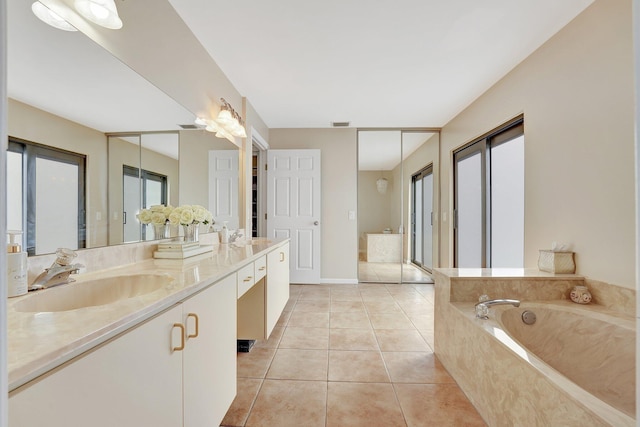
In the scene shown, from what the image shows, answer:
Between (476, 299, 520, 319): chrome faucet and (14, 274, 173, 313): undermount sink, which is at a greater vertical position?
(14, 274, 173, 313): undermount sink

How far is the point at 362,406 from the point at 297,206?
287 centimetres

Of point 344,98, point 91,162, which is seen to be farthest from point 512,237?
point 91,162

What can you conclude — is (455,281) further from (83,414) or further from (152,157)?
(152,157)

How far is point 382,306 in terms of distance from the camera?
3176 millimetres

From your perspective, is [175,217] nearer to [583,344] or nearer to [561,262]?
[583,344]

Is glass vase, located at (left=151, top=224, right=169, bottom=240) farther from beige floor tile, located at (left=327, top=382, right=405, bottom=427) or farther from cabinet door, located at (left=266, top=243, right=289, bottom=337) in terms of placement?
beige floor tile, located at (left=327, top=382, right=405, bottom=427)

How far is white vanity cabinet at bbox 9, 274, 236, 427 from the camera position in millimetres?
510

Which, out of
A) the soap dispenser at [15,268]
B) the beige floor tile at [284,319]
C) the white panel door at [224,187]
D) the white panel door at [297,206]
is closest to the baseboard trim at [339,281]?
the white panel door at [297,206]

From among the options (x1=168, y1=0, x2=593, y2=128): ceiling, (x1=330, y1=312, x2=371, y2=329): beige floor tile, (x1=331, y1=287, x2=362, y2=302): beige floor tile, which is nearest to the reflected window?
(x1=168, y1=0, x2=593, y2=128): ceiling

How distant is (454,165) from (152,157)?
3.58 meters

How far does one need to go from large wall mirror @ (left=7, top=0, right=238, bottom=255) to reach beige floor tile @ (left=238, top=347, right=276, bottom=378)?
42.0 inches

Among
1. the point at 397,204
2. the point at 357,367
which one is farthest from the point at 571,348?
the point at 397,204

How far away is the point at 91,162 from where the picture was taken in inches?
46.5

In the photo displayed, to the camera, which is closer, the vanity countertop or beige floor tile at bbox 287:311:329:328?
the vanity countertop
